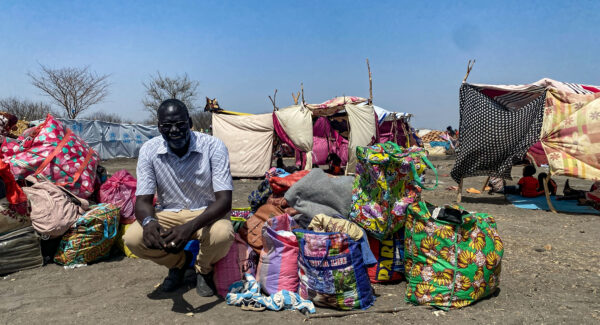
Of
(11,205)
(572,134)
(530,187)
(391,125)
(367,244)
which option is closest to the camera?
(367,244)

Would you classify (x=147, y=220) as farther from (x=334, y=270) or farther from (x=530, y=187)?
(x=530, y=187)

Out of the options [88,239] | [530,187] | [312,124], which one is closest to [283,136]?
[312,124]

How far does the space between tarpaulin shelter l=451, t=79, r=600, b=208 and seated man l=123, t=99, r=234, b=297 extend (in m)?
4.99

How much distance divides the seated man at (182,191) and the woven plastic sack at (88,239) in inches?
41.7

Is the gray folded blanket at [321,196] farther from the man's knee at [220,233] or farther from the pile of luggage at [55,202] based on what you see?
the pile of luggage at [55,202]

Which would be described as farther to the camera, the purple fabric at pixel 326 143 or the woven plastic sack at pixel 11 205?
the purple fabric at pixel 326 143

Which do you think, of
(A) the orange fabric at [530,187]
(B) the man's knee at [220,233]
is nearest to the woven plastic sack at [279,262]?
(B) the man's knee at [220,233]

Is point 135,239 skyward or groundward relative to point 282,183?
groundward

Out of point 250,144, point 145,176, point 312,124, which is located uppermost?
point 312,124

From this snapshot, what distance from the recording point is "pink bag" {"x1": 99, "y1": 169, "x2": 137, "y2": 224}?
3.89 metres

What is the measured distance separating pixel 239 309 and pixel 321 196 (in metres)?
1.10

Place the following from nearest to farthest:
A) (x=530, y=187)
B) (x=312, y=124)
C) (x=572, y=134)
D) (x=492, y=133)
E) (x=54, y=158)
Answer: (x=54, y=158) → (x=572, y=134) → (x=492, y=133) → (x=530, y=187) → (x=312, y=124)

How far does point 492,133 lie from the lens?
614cm

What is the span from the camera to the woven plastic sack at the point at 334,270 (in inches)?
95.7
